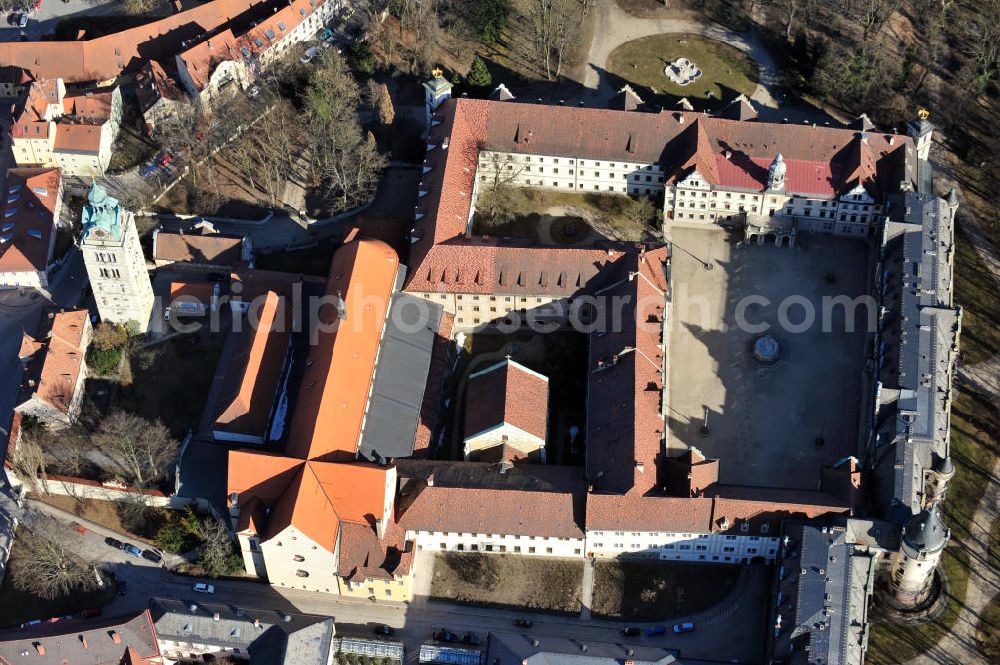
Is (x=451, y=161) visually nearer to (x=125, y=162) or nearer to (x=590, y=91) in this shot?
(x=590, y=91)

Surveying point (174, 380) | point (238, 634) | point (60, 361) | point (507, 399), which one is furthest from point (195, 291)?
point (238, 634)

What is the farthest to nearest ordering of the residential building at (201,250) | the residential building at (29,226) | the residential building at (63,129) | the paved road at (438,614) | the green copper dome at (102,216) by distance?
1. the residential building at (63,129)
2. the residential building at (201,250)
3. the residential building at (29,226)
4. the green copper dome at (102,216)
5. the paved road at (438,614)

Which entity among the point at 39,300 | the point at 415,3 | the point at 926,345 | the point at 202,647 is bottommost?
the point at 202,647

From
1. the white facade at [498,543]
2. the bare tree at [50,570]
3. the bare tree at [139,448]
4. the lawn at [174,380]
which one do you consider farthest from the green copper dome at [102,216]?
the white facade at [498,543]

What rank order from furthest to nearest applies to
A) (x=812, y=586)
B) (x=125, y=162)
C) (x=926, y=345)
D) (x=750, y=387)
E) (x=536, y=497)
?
(x=125, y=162) → (x=750, y=387) → (x=926, y=345) → (x=536, y=497) → (x=812, y=586)

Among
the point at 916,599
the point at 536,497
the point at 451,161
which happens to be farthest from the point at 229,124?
the point at 916,599

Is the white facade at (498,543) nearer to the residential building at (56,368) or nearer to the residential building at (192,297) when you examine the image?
the residential building at (192,297)
